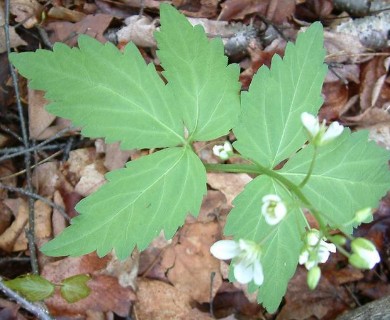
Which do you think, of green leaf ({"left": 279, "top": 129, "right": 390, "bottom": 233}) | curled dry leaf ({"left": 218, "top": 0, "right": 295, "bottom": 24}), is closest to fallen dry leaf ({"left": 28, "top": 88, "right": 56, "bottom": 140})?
curled dry leaf ({"left": 218, "top": 0, "right": 295, "bottom": 24})

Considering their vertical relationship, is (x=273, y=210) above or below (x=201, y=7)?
above

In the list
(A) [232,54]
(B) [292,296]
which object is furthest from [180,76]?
(B) [292,296]

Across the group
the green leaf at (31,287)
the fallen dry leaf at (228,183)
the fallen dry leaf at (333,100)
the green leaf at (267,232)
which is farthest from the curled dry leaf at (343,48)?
the green leaf at (31,287)

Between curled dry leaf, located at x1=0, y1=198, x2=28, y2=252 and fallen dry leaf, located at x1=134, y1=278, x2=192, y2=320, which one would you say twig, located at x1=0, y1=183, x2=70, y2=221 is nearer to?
curled dry leaf, located at x1=0, y1=198, x2=28, y2=252

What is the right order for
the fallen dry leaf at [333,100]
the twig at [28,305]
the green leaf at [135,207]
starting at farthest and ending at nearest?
the fallen dry leaf at [333,100]
the twig at [28,305]
the green leaf at [135,207]

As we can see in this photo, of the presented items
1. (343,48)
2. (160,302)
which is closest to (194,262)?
(160,302)

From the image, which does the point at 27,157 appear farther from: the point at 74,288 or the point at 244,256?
the point at 244,256

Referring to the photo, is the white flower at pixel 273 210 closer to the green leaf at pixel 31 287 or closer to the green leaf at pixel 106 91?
the green leaf at pixel 106 91
